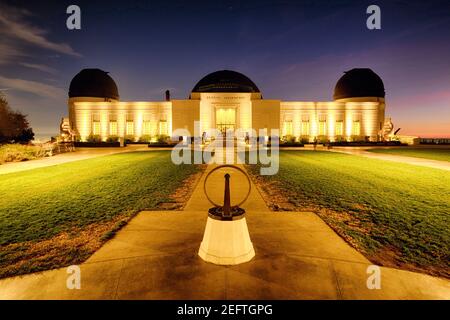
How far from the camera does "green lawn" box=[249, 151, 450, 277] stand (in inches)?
172

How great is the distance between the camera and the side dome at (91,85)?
4497 centimetres

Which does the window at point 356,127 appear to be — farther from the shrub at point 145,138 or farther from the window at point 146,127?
the window at point 146,127

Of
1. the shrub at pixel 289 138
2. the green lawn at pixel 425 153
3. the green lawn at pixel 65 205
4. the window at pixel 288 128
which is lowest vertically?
the green lawn at pixel 65 205

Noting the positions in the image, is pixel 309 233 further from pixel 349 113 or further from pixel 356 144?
pixel 349 113

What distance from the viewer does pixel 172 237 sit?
4824 millimetres

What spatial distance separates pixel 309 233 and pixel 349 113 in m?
42.5

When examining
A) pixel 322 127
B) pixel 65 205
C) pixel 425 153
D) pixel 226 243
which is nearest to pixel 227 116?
pixel 322 127

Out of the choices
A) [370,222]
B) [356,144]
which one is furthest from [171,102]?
[370,222]

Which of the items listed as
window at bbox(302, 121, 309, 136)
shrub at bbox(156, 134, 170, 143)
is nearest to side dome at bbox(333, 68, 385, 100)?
window at bbox(302, 121, 309, 136)

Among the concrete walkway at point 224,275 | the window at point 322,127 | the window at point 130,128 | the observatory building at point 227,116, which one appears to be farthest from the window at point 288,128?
the concrete walkway at point 224,275

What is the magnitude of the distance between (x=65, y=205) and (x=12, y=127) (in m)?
33.4

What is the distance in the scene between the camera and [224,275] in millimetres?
3486

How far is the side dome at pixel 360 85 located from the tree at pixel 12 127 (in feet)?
153

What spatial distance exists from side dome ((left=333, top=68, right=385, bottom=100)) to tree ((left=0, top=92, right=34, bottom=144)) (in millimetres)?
46752
